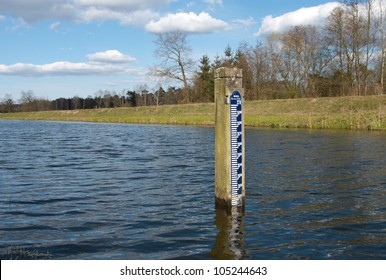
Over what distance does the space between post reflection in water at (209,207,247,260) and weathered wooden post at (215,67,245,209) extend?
0.63 ft

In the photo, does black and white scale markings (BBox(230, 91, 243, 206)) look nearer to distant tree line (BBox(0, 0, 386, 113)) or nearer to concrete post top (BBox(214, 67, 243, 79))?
concrete post top (BBox(214, 67, 243, 79))

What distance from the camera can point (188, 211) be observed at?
827 cm

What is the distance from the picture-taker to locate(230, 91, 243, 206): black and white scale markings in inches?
299

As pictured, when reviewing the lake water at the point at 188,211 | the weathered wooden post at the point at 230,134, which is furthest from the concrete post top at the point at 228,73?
the lake water at the point at 188,211

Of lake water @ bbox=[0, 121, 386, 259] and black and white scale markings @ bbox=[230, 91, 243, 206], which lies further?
black and white scale markings @ bbox=[230, 91, 243, 206]

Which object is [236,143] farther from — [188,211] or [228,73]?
[188,211]

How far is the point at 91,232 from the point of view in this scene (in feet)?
22.6

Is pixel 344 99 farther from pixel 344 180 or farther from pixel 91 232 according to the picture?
pixel 91 232

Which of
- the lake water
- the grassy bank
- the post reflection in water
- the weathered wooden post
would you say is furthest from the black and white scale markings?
the grassy bank

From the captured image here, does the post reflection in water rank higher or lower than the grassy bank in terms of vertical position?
lower

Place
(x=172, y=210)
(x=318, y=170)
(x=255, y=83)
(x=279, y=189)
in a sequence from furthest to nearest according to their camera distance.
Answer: (x=255, y=83), (x=318, y=170), (x=279, y=189), (x=172, y=210)

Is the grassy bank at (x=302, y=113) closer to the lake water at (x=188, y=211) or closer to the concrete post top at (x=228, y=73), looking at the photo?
the lake water at (x=188, y=211)
